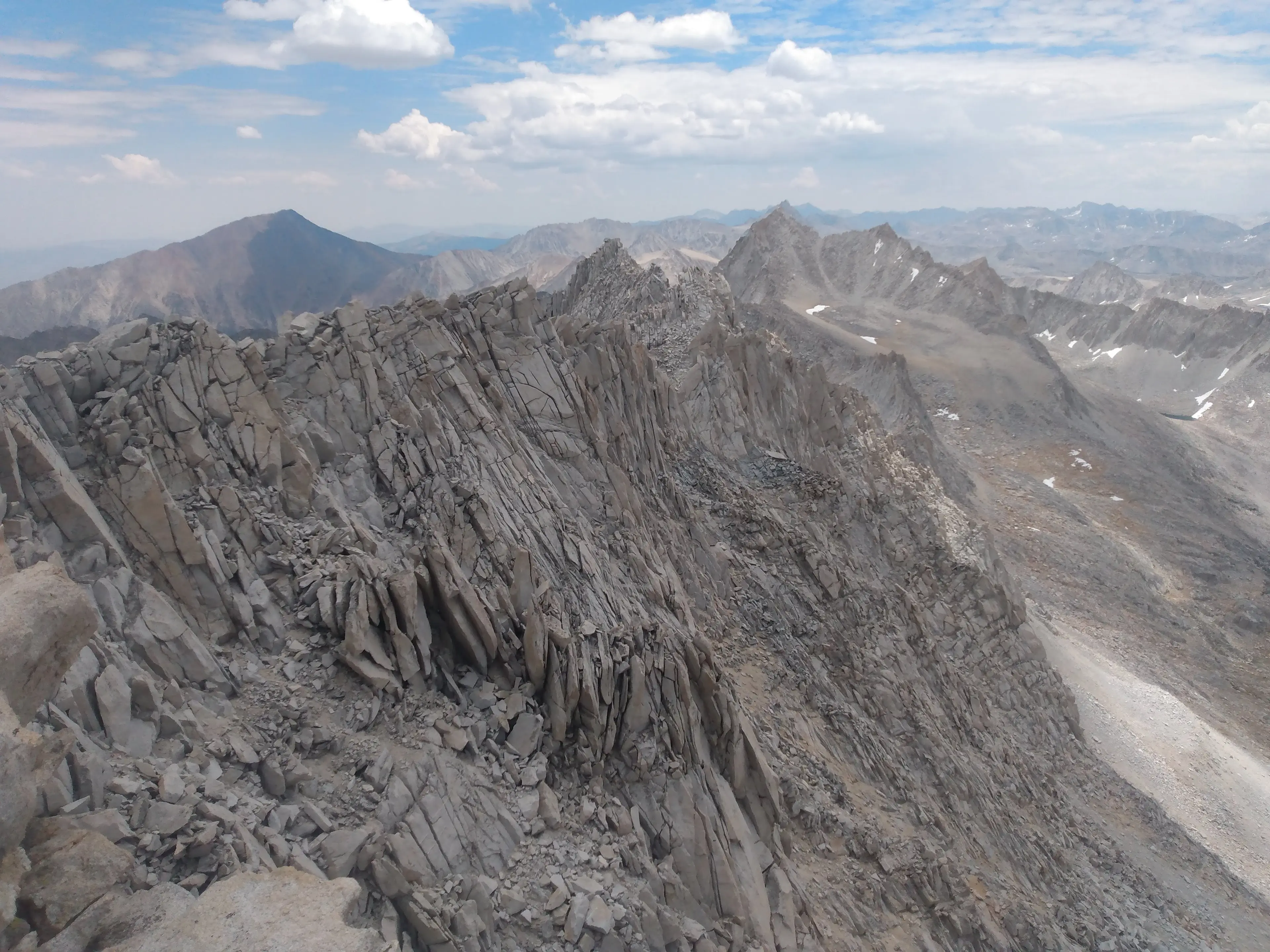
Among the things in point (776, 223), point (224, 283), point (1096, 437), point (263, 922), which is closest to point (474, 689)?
point (263, 922)

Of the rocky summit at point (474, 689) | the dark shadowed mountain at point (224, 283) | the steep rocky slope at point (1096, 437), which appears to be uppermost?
the dark shadowed mountain at point (224, 283)

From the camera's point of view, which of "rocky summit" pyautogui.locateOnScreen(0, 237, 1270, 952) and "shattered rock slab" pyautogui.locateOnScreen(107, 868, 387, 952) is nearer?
"shattered rock slab" pyautogui.locateOnScreen(107, 868, 387, 952)

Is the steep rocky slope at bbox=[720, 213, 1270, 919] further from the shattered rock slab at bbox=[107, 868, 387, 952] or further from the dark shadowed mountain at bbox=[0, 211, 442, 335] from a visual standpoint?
the dark shadowed mountain at bbox=[0, 211, 442, 335]

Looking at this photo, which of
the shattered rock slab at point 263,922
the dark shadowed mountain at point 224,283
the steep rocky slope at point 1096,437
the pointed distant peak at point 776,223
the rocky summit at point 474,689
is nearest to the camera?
the shattered rock slab at point 263,922

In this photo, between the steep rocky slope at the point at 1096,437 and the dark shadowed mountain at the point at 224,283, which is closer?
the steep rocky slope at the point at 1096,437

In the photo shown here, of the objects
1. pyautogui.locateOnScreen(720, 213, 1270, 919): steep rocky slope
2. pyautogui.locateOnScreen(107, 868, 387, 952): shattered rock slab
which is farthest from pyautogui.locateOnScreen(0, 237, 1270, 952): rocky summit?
pyautogui.locateOnScreen(720, 213, 1270, 919): steep rocky slope

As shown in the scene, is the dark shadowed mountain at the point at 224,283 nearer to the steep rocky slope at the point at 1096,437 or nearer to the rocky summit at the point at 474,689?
the steep rocky slope at the point at 1096,437

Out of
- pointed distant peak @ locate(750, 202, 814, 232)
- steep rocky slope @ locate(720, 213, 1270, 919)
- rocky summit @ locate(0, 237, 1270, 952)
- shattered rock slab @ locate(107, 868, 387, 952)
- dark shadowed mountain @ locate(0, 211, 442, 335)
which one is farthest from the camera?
pointed distant peak @ locate(750, 202, 814, 232)

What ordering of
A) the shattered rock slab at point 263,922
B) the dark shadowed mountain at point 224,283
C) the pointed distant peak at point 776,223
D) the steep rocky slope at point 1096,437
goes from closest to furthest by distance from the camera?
the shattered rock slab at point 263,922 → the steep rocky slope at point 1096,437 → the dark shadowed mountain at point 224,283 → the pointed distant peak at point 776,223

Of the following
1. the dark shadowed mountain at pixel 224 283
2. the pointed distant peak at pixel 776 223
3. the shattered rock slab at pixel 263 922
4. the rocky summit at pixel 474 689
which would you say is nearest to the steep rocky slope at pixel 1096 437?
the pointed distant peak at pixel 776 223
